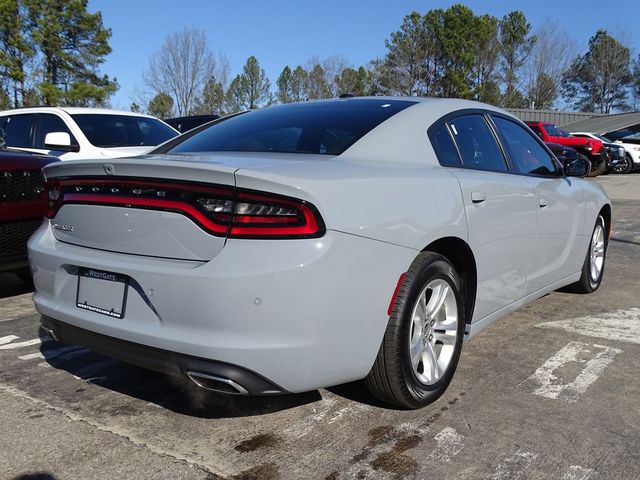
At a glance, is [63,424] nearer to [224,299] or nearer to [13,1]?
[224,299]

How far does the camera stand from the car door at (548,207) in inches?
153

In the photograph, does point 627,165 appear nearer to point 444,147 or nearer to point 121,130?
point 121,130

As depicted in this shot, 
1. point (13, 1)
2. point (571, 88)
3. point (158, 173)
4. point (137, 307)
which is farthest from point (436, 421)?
point (571, 88)

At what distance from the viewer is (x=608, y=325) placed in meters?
4.38

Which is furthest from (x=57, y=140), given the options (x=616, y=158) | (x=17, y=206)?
(x=616, y=158)

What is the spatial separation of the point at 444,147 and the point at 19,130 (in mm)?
6163

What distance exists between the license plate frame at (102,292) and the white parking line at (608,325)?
304cm

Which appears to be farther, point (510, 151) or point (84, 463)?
point (510, 151)

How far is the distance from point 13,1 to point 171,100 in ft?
31.7

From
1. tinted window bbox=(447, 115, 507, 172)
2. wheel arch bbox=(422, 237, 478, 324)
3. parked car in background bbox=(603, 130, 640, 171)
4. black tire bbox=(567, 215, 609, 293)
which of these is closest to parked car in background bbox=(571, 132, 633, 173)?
parked car in background bbox=(603, 130, 640, 171)

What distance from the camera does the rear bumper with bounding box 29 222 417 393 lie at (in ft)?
7.36

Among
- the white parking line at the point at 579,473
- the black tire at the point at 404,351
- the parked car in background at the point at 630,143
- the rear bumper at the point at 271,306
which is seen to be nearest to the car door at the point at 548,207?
the black tire at the point at 404,351

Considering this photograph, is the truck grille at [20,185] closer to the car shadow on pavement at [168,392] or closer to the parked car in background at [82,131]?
the car shadow on pavement at [168,392]

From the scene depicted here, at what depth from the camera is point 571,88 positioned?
68875 mm
